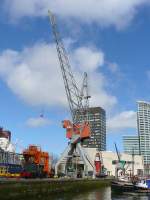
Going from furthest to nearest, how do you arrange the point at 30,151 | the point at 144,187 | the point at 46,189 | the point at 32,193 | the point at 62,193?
the point at 30,151
the point at 144,187
the point at 62,193
the point at 46,189
the point at 32,193

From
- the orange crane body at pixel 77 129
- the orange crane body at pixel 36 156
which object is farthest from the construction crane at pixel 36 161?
the orange crane body at pixel 77 129

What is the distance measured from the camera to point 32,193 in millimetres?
65438

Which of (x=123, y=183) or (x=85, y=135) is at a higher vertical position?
(x=85, y=135)

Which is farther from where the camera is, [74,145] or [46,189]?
[74,145]

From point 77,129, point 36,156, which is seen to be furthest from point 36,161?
point 77,129

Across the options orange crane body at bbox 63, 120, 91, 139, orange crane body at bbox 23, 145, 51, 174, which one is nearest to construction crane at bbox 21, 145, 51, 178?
orange crane body at bbox 23, 145, 51, 174

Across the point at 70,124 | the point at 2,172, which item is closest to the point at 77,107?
the point at 70,124

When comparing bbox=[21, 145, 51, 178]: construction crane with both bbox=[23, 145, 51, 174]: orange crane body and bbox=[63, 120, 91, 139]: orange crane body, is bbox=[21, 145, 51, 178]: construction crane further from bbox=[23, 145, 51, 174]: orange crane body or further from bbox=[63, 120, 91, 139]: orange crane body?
bbox=[63, 120, 91, 139]: orange crane body

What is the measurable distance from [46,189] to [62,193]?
29.3 ft

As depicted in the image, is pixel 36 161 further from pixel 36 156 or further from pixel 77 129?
pixel 77 129

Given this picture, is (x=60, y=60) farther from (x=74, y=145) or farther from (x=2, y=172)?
(x=2, y=172)

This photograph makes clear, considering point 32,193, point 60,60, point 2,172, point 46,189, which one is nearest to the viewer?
point 32,193

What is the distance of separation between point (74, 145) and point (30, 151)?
3219 centimetres

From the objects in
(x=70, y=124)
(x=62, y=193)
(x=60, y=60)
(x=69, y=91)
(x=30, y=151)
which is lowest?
(x=62, y=193)
